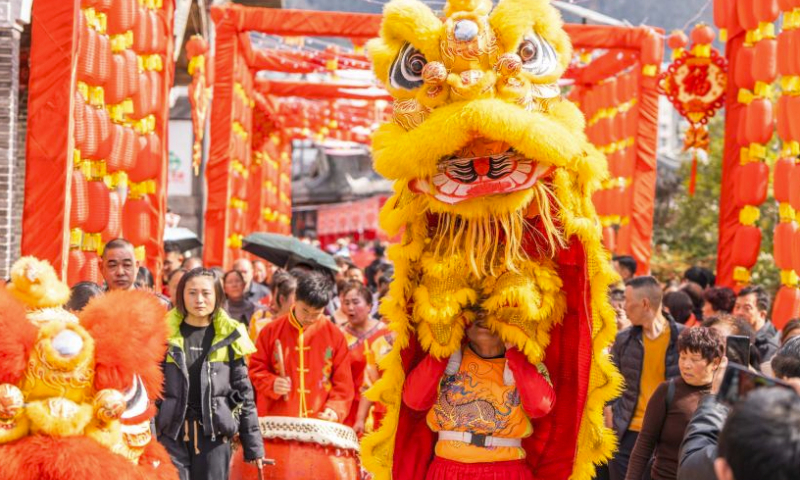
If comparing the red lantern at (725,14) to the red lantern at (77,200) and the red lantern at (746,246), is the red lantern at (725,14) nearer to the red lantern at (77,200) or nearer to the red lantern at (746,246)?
the red lantern at (746,246)

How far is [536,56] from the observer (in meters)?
4.58

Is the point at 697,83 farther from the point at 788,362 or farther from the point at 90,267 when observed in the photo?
the point at 788,362

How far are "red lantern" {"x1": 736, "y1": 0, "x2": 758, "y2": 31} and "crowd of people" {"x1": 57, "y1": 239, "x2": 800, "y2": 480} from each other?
3.94 m

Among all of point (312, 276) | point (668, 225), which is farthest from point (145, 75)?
point (668, 225)

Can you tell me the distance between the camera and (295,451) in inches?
247

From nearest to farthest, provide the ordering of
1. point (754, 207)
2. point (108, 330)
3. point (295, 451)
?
point (108, 330) → point (295, 451) → point (754, 207)

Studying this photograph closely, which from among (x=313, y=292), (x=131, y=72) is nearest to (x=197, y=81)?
(x=131, y=72)

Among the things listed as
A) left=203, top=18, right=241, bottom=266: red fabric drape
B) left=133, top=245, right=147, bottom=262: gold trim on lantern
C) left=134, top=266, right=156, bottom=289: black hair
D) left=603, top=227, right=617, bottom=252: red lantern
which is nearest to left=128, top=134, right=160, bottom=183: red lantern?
left=133, top=245, right=147, bottom=262: gold trim on lantern

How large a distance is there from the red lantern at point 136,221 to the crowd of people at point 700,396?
4.69 metres

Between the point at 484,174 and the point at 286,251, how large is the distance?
7.03m

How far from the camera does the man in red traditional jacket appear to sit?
21.6ft

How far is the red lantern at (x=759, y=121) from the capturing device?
37.4ft

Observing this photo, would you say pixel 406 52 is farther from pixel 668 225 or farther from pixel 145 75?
pixel 668 225

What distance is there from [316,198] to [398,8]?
115 feet
